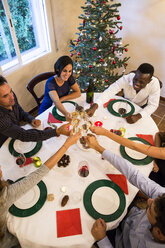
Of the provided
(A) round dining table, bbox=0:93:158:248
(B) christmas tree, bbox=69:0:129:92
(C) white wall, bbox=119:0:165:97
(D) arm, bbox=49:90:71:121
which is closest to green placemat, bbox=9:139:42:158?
(A) round dining table, bbox=0:93:158:248

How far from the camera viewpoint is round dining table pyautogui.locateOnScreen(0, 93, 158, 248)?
1.14 meters

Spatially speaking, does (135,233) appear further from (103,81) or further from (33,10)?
(33,10)

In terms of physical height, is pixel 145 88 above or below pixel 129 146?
above

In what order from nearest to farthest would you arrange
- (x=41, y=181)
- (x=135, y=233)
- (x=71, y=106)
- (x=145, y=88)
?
(x=135, y=233) → (x=41, y=181) → (x=71, y=106) → (x=145, y=88)

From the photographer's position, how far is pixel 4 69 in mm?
2744

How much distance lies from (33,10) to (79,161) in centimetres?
261

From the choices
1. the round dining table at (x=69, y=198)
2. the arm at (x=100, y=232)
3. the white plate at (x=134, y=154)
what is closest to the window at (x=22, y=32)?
the round dining table at (x=69, y=198)

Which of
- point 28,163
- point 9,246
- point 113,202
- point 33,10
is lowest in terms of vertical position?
point 9,246

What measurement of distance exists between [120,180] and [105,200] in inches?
8.2

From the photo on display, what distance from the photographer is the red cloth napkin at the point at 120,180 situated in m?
1.36

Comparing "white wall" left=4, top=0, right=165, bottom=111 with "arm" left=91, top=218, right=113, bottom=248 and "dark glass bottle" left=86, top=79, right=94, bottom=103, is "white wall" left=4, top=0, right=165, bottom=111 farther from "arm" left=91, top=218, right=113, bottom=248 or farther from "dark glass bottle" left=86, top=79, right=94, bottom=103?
"arm" left=91, top=218, right=113, bottom=248

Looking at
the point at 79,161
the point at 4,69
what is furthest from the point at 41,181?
the point at 4,69

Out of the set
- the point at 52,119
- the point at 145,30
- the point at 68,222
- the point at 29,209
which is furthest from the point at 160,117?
the point at 29,209

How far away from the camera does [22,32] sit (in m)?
2.88
